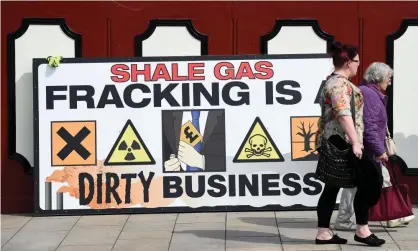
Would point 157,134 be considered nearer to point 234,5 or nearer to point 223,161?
point 223,161

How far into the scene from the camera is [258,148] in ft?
26.7

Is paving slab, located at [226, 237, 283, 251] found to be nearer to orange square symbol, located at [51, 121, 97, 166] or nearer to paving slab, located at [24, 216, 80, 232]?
paving slab, located at [24, 216, 80, 232]

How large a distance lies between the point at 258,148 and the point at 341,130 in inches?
73.9

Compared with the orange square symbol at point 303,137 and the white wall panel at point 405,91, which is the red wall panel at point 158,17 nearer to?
the orange square symbol at point 303,137

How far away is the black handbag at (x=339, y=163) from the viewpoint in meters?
6.35

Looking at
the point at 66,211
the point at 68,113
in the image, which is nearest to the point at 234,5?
the point at 68,113

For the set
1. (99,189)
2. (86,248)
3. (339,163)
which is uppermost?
(339,163)

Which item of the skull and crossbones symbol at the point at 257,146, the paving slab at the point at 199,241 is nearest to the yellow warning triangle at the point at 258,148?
the skull and crossbones symbol at the point at 257,146

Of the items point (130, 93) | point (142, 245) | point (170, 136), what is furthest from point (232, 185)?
point (142, 245)

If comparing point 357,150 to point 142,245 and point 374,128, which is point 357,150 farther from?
point 142,245

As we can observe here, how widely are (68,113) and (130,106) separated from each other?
0.66m

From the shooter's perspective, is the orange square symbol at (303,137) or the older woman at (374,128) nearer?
the older woman at (374,128)

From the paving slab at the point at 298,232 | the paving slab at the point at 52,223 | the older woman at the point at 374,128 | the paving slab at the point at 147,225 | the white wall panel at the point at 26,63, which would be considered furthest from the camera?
the white wall panel at the point at 26,63

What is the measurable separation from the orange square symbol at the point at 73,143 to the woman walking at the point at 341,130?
267cm
